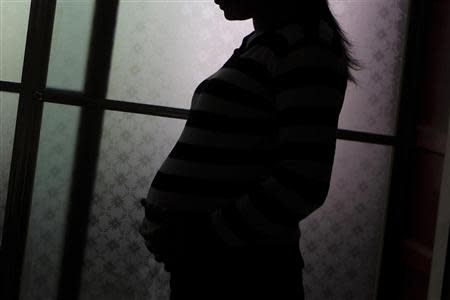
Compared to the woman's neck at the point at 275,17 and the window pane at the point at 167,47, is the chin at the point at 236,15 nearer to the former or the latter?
the woman's neck at the point at 275,17

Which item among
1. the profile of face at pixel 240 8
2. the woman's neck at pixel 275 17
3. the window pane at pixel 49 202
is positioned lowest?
the window pane at pixel 49 202

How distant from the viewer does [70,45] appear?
6.98 feet

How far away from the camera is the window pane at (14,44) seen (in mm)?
2156

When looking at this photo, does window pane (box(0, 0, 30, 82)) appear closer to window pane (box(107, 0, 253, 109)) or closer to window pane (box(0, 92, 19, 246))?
window pane (box(0, 92, 19, 246))

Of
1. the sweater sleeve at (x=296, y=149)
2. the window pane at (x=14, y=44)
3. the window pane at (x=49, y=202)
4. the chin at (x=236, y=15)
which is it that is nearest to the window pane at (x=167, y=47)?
the window pane at (x=49, y=202)

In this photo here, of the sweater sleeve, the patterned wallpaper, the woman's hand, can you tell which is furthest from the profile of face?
the patterned wallpaper

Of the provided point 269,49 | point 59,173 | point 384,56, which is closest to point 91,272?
point 59,173

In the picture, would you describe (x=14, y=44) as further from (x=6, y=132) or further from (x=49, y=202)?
(x=49, y=202)

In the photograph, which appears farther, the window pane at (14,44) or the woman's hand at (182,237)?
the window pane at (14,44)

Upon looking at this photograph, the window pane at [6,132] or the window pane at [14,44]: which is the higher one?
the window pane at [14,44]

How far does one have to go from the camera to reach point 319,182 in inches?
36.5

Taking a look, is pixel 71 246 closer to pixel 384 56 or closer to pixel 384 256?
pixel 384 256

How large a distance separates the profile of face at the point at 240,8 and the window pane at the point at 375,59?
3.55ft

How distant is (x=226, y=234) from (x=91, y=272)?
4.36ft
